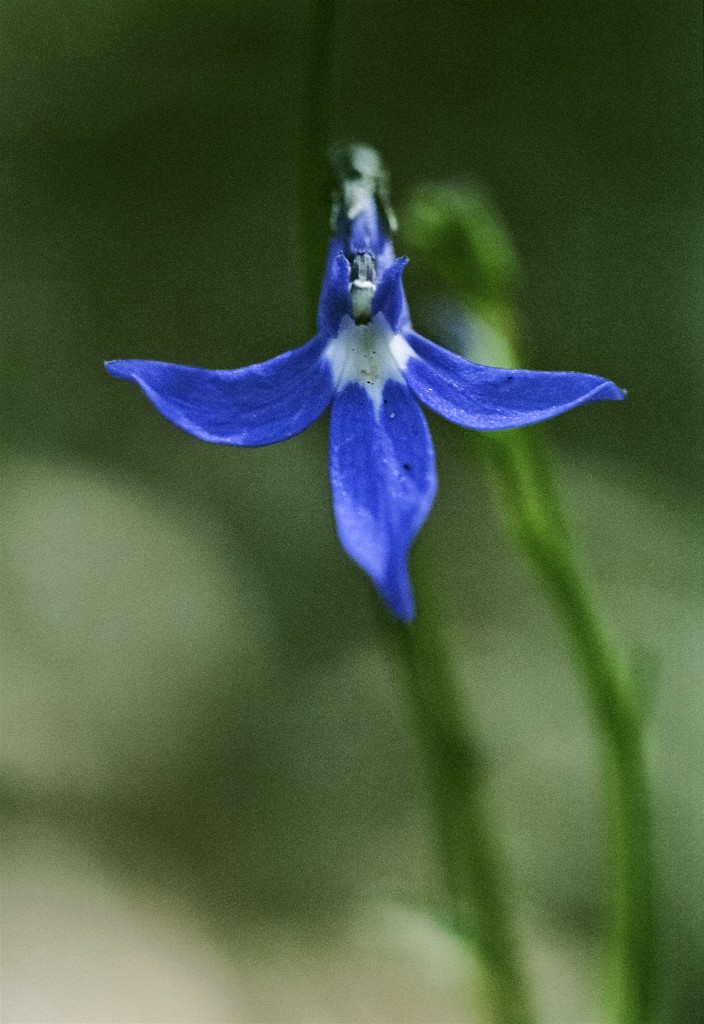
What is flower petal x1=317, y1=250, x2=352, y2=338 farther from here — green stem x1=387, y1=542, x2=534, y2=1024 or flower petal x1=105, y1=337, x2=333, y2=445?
green stem x1=387, y1=542, x2=534, y2=1024

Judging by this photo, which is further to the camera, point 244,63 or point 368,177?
point 244,63

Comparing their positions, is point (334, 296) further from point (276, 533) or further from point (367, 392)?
point (276, 533)

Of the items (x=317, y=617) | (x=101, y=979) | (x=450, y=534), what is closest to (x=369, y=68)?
(x=450, y=534)

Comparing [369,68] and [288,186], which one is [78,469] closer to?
[288,186]

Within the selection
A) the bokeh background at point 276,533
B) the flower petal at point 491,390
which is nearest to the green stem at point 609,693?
the flower petal at point 491,390

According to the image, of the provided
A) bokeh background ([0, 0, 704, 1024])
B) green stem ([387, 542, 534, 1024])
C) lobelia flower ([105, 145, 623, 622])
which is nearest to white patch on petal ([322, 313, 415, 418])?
lobelia flower ([105, 145, 623, 622])
